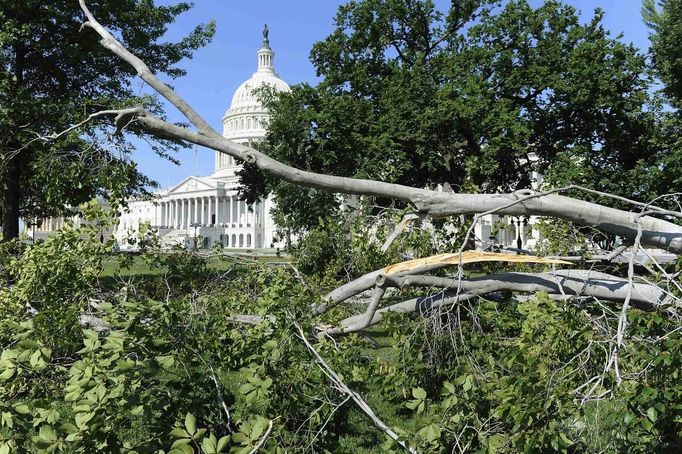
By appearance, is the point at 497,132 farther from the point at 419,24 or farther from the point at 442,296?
the point at 442,296

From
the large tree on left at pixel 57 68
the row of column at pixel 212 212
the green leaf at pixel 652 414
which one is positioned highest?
Answer: the row of column at pixel 212 212

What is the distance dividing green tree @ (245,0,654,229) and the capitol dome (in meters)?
81.5

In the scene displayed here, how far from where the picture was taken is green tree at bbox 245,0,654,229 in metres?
23.2

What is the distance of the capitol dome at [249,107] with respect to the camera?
111562 mm

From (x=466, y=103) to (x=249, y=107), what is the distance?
311 ft

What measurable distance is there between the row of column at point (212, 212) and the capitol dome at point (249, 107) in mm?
8031

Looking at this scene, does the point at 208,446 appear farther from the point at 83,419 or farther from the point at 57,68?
the point at 57,68

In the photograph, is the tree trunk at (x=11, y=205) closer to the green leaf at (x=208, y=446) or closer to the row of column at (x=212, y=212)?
the green leaf at (x=208, y=446)

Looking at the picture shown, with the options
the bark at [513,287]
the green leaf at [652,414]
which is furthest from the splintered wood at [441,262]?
the green leaf at [652,414]

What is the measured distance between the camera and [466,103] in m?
23.0

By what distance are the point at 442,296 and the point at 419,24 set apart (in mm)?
23170

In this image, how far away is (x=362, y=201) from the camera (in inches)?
346

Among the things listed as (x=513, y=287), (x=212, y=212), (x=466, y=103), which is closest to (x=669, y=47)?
(x=466, y=103)

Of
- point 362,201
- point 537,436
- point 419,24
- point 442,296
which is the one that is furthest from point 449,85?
point 537,436
